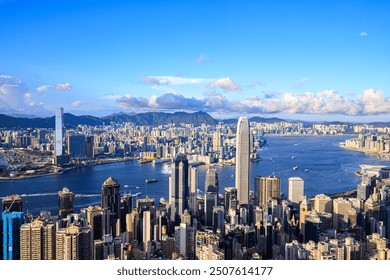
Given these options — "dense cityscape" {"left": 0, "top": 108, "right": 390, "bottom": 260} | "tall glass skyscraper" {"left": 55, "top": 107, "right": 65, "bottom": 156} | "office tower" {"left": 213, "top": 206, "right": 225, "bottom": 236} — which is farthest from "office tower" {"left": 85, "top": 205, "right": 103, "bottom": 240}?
"office tower" {"left": 213, "top": 206, "right": 225, "bottom": 236}

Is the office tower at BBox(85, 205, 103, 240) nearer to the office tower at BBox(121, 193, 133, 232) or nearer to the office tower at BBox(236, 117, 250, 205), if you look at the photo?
the office tower at BBox(121, 193, 133, 232)

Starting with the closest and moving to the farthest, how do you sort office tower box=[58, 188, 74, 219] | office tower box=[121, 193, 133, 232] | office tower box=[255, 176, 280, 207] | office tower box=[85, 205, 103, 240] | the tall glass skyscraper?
1. office tower box=[85, 205, 103, 240]
2. the tall glass skyscraper
3. office tower box=[121, 193, 133, 232]
4. office tower box=[58, 188, 74, 219]
5. office tower box=[255, 176, 280, 207]

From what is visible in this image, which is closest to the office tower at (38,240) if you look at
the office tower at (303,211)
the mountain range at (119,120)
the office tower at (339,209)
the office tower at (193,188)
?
the mountain range at (119,120)

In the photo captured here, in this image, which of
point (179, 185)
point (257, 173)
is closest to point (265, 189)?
point (257, 173)

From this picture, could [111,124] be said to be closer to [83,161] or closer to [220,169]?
[83,161]

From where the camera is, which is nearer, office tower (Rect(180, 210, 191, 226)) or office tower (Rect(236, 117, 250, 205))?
office tower (Rect(180, 210, 191, 226))

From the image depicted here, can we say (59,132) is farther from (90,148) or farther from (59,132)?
(90,148)

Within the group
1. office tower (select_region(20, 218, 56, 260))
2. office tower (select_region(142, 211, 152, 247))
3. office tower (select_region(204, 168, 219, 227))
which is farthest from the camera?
office tower (select_region(204, 168, 219, 227))
